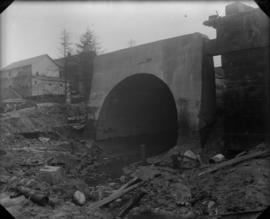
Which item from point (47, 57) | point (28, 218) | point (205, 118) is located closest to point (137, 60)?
point (205, 118)

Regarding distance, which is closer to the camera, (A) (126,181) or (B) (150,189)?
(B) (150,189)

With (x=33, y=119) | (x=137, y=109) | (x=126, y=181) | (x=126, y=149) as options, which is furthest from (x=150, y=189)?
(x=33, y=119)

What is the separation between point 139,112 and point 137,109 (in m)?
0.23

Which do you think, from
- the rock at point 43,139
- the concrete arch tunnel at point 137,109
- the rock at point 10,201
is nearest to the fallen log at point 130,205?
the rock at point 10,201

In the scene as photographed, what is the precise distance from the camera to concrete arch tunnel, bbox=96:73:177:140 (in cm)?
1631

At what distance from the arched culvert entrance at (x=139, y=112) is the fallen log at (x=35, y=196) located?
7939 mm

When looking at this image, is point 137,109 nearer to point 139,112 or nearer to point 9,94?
point 139,112

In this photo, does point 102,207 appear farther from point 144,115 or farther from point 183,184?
point 144,115

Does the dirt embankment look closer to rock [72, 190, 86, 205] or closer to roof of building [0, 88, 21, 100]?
rock [72, 190, 86, 205]

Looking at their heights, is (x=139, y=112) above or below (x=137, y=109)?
below

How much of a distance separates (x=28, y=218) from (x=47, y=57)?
28.3 meters

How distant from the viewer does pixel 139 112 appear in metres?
17.9

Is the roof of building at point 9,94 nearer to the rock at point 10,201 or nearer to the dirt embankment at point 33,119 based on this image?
the dirt embankment at point 33,119

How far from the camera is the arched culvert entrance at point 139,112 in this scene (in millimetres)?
16391
